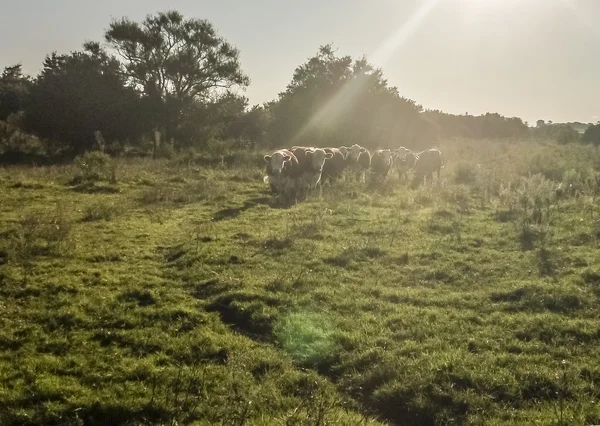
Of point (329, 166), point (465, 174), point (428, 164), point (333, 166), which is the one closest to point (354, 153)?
point (333, 166)

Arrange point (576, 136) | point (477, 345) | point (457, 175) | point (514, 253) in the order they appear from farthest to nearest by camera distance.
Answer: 1. point (576, 136)
2. point (457, 175)
3. point (514, 253)
4. point (477, 345)

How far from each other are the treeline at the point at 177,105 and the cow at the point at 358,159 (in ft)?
40.7

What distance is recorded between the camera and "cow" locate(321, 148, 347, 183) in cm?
2065

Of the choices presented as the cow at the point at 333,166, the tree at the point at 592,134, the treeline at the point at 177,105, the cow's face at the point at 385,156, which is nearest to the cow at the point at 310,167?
the cow at the point at 333,166

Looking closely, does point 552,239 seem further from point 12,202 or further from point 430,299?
point 12,202

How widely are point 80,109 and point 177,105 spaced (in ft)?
27.6

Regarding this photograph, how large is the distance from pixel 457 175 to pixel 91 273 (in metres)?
17.3

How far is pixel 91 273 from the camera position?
28.8 ft

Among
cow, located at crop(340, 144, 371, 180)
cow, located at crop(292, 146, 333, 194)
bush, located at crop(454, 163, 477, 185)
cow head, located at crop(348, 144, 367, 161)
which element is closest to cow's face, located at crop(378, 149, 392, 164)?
cow, located at crop(340, 144, 371, 180)

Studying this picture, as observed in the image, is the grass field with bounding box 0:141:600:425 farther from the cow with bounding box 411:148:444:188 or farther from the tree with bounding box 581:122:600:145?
the tree with bounding box 581:122:600:145

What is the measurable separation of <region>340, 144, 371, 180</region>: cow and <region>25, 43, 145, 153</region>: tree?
16.5 m

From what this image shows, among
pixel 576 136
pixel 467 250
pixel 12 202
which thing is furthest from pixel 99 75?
Result: pixel 576 136

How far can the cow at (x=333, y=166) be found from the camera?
67.7 feet

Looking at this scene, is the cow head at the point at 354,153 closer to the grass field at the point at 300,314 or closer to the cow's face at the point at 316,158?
the cow's face at the point at 316,158
